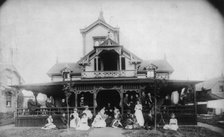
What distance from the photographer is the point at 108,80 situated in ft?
53.6

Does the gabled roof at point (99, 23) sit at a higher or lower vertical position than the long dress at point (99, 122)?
higher

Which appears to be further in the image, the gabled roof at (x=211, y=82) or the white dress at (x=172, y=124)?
the gabled roof at (x=211, y=82)

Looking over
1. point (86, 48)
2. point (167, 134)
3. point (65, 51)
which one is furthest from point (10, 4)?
point (167, 134)

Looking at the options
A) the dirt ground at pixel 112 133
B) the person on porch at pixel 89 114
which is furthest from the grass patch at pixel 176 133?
the person on porch at pixel 89 114

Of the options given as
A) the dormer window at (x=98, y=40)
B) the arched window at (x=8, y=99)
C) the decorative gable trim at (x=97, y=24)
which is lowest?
the arched window at (x=8, y=99)

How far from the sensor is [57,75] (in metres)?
23.2

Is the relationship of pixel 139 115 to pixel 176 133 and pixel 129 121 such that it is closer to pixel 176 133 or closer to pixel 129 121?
pixel 129 121

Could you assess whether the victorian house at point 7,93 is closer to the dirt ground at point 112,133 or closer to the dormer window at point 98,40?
the dirt ground at point 112,133

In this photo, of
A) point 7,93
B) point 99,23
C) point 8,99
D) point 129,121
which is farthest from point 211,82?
point 8,99

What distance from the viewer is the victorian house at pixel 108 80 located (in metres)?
16.3

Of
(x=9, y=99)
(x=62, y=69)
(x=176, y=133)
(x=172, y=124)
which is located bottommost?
(x=176, y=133)

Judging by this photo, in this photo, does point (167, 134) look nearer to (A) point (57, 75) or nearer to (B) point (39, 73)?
(B) point (39, 73)

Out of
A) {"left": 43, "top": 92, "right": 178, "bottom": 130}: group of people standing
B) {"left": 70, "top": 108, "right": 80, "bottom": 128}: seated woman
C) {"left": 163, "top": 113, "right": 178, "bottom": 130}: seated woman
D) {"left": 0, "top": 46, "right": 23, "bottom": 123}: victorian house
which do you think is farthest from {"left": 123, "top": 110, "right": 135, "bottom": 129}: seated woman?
{"left": 0, "top": 46, "right": 23, "bottom": 123}: victorian house

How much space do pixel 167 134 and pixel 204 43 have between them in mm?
6277
